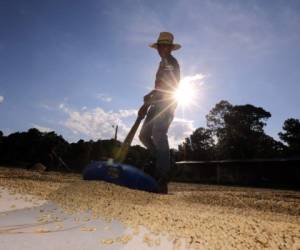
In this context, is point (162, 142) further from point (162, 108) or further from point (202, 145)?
point (202, 145)

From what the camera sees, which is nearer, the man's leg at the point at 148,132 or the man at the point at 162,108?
the man at the point at 162,108

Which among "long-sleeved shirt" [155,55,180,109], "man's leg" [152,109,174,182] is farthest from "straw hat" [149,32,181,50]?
"man's leg" [152,109,174,182]

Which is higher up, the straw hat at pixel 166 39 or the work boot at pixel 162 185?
the straw hat at pixel 166 39

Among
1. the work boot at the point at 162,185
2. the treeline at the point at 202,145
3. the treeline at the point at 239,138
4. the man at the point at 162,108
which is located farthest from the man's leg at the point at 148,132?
the treeline at the point at 239,138

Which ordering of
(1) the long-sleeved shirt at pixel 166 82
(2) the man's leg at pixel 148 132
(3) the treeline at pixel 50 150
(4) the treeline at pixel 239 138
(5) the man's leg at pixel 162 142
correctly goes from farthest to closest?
(4) the treeline at pixel 239 138 < (3) the treeline at pixel 50 150 < (2) the man's leg at pixel 148 132 < (1) the long-sleeved shirt at pixel 166 82 < (5) the man's leg at pixel 162 142

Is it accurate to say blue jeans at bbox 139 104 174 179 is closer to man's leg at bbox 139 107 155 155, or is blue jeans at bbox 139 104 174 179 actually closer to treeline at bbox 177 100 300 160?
man's leg at bbox 139 107 155 155

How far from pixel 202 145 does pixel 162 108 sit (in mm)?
45659

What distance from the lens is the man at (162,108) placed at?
4633 millimetres

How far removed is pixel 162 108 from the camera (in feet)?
15.4

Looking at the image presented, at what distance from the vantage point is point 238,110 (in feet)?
153

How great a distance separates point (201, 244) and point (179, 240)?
0.12 m

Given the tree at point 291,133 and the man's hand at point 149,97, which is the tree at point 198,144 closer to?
the tree at point 291,133

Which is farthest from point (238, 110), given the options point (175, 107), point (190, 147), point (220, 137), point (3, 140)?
point (175, 107)

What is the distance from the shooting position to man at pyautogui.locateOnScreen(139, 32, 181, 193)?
182 inches
